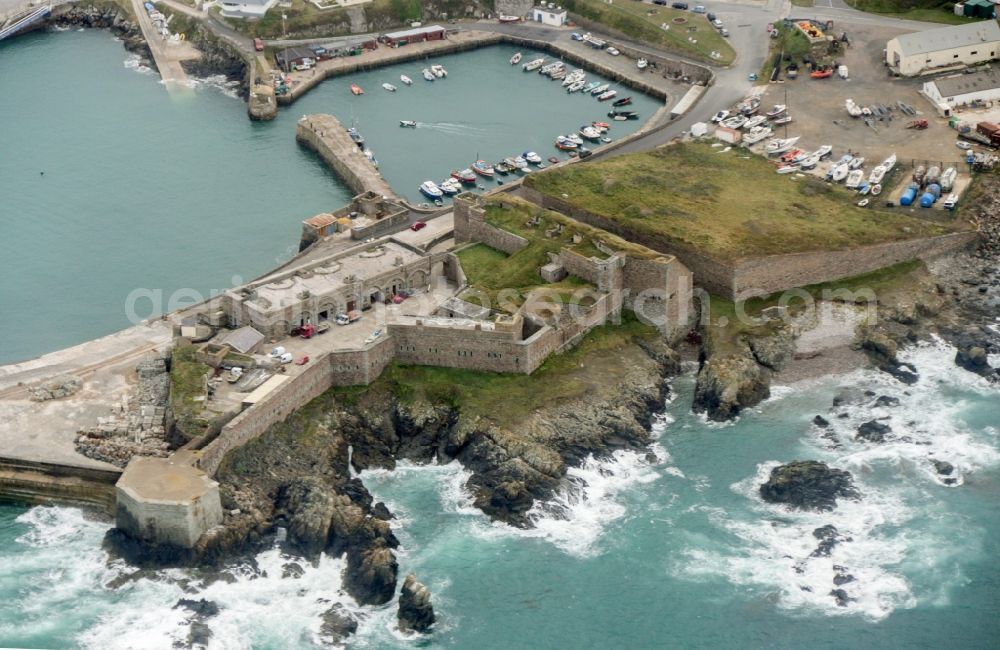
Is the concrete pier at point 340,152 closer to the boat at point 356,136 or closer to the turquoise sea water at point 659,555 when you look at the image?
the boat at point 356,136

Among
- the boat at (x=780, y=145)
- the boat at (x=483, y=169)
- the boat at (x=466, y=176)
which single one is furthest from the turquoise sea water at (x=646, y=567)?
the boat at (x=483, y=169)

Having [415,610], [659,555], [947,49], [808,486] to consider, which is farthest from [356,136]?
[415,610]

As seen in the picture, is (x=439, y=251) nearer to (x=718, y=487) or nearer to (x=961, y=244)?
(x=718, y=487)

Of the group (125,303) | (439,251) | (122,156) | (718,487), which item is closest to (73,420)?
(125,303)

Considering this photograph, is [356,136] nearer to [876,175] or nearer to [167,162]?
[167,162]

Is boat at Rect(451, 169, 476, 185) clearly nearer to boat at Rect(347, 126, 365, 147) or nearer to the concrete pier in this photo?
the concrete pier

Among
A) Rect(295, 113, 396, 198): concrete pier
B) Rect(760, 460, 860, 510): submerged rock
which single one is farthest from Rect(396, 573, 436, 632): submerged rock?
Rect(295, 113, 396, 198): concrete pier
